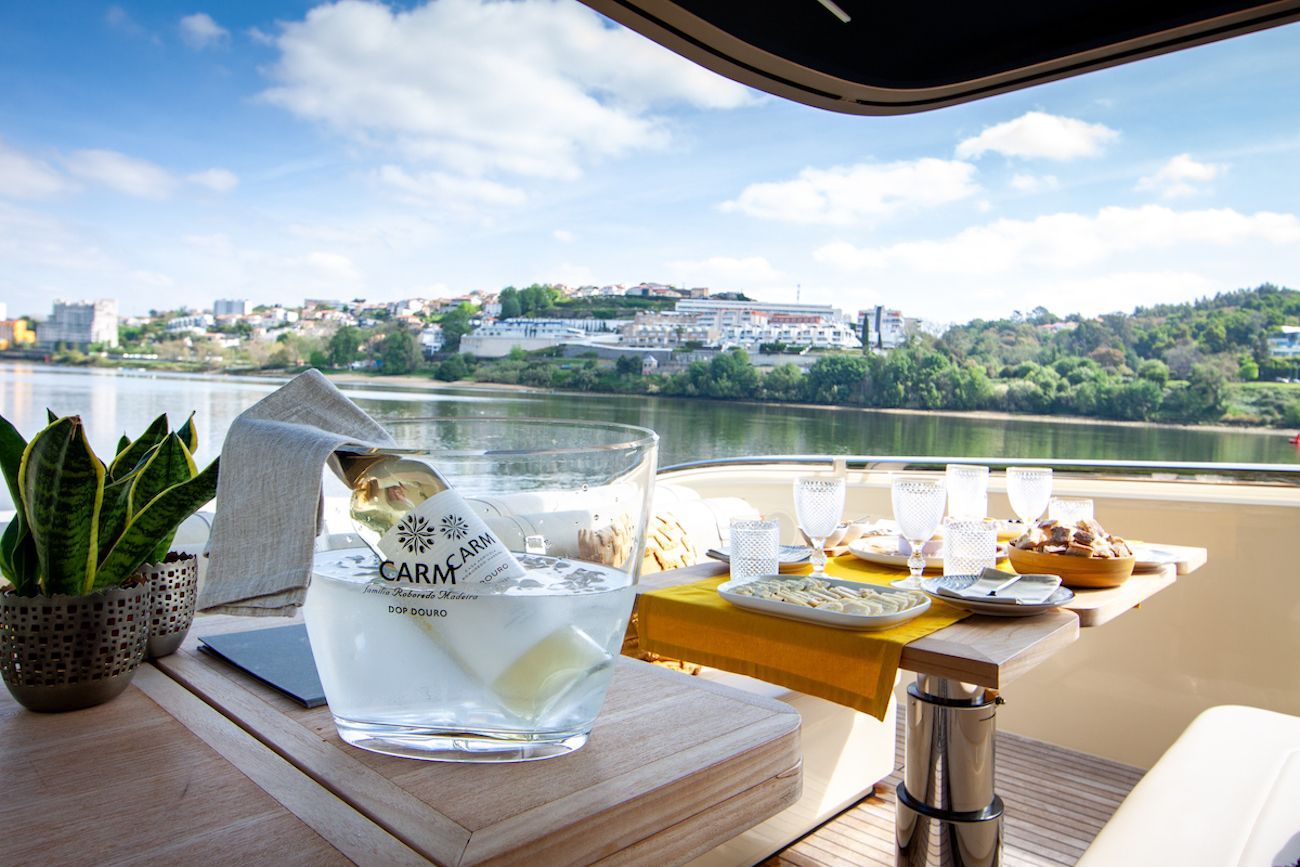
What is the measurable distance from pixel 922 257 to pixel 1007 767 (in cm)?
1515

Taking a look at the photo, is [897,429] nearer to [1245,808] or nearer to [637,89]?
[1245,808]

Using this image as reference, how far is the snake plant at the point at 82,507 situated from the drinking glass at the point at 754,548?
3.68 feet

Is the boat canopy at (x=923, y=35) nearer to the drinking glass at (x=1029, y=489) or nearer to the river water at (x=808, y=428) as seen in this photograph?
the drinking glass at (x=1029, y=489)

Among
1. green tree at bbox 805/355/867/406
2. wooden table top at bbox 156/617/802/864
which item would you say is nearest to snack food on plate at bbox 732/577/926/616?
wooden table top at bbox 156/617/802/864

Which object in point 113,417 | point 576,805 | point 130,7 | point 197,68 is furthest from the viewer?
point 197,68

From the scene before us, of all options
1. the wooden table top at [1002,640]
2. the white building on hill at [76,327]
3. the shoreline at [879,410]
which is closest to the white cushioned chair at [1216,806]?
the wooden table top at [1002,640]

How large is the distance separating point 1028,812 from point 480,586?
7.61 ft

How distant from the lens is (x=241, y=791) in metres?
0.42

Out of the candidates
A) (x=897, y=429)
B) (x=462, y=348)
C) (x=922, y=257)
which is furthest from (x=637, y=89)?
(x=897, y=429)

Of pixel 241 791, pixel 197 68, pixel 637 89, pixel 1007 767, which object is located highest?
pixel 637 89

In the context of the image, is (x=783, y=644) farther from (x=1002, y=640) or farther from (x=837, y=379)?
(x=837, y=379)

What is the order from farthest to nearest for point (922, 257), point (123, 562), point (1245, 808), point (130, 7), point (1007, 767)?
1. point (922, 257)
2. point (130, 7)
3. point (1007, 767)
4. point (1245, 808)
5. point (123, 562)

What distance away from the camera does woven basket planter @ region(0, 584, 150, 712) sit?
0.53 m

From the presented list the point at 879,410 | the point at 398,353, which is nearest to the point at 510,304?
the point at 398,353
